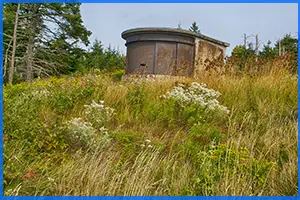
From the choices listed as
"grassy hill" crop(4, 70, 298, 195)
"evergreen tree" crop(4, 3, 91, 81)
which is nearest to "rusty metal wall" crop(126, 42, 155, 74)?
"grassy hill" crop(4, 70, 298, 195)

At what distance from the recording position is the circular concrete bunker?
7.93m

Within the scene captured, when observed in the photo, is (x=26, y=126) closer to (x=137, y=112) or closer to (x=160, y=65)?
(x=137, y=112)

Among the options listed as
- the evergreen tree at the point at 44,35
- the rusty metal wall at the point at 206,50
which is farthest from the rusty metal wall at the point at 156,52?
the evergreen tree at the point at 44,35

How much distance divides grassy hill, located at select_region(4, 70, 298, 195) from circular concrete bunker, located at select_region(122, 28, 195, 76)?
3872 mm

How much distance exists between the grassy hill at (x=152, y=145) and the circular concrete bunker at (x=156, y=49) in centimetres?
387

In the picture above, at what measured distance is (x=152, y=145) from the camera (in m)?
2.70

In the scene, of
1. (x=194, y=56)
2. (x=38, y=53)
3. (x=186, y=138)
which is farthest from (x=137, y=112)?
(x=38, y=53)

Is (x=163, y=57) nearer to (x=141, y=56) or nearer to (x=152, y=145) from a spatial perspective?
(x=141, y=56)

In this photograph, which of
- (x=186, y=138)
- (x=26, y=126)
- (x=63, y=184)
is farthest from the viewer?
(x=186, y=138)

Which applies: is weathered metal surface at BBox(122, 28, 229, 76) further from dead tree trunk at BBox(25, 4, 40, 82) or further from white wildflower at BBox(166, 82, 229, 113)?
dead tree trunk at BBox(25, 4, 40, 82)

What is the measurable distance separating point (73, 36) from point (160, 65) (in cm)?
1008

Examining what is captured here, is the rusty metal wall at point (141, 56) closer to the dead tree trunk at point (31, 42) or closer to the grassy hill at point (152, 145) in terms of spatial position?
the grassy hill at point (152, 145)

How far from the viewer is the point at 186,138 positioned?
2877 millimetres

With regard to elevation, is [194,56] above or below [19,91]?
above
